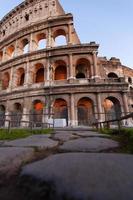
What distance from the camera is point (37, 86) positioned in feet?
50.5

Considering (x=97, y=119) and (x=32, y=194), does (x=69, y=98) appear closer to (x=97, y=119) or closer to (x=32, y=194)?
(x=97, y=119)

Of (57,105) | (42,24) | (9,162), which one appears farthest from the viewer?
(42,24)

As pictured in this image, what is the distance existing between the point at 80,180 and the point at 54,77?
57.0 ft

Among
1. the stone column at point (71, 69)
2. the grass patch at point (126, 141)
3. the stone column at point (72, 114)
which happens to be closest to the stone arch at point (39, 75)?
the stone column at point (71, 69)

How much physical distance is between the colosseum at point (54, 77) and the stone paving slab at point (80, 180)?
10903 millimetres

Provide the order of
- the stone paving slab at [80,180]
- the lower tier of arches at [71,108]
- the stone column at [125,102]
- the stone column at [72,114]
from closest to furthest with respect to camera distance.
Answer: the stone paving slab at [80,180] < the stone column at [72,114] < the lower tier of arches at [71,108] < the stone column at [125,102]

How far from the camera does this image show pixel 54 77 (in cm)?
1778

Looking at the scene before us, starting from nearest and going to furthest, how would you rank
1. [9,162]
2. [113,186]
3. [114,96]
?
1. [113,186]
2. [9,162]
3. [114,96]

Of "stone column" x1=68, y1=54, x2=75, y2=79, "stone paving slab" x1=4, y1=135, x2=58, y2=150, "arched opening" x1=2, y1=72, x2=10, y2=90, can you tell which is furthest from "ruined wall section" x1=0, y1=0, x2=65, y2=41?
"stone paving slab" x1=4, y1=135, x2=58, y2=150

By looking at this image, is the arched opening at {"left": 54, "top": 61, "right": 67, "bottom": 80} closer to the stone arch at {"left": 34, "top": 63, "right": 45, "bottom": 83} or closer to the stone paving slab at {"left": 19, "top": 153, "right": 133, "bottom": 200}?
the stone arch at {"left": 34, "top": 63, "right": 45, "bottom": 83}

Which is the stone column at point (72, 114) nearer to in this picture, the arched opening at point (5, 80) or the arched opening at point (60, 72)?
the arched opening at point (60, 72)

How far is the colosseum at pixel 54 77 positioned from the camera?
47.1 ft

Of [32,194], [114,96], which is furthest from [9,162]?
[114,96]

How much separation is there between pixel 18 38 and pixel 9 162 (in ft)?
70.4
